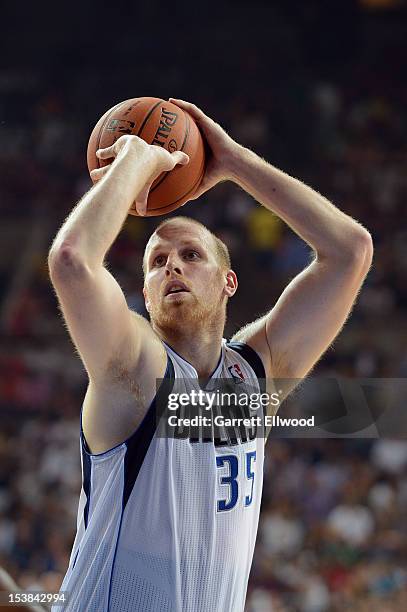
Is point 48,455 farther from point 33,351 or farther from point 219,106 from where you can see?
point 219,106

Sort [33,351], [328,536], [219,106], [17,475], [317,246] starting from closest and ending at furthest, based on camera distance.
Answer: [317,246] → [328,536] → [17,475] → [33,351] → [219,106]

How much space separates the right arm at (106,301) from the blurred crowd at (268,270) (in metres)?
5.70

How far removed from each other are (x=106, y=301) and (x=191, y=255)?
2.31 feet

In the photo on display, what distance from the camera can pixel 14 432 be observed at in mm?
12125

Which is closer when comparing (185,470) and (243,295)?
(185,470)

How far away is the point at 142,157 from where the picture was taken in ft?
10.0

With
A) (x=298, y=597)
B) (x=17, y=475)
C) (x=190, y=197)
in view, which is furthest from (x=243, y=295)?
(x=190, y=197)

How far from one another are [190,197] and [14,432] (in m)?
9.09

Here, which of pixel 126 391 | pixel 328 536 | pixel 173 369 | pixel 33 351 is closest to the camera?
pixel 126 391

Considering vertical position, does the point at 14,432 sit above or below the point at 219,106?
below

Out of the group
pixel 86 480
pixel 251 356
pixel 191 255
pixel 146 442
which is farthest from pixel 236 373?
pixel 86 480

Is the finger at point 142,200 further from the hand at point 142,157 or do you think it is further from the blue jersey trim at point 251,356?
the blue jersey trim at point 251,356

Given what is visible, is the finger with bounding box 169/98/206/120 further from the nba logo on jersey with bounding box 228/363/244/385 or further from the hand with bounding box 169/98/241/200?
the nba logo on jersey with bounding box 228/363/244/385

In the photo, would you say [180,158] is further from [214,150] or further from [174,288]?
[174,288]
